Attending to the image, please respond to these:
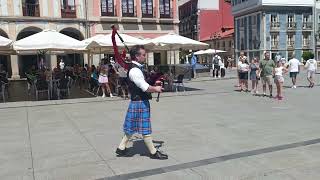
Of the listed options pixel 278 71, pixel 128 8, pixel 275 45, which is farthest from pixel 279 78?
pixel 275 45

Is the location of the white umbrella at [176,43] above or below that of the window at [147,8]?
below

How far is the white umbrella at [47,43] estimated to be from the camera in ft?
47.4

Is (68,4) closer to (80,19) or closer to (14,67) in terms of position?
(80,19)

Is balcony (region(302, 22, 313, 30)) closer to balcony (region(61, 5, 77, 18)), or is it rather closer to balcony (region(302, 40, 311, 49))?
balcony (region(302, 40, 311, 49))

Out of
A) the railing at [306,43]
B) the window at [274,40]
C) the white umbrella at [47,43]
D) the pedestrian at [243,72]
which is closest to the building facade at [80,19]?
the white umbrella at [47,43]

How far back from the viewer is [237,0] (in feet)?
215

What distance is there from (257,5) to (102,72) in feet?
151

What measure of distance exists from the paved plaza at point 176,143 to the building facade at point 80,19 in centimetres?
2128

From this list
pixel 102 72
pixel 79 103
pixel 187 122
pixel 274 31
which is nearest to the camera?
pixel 187 122

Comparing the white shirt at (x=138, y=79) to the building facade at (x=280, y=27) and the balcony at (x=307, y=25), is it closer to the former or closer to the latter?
the building facade at (x=280, y=27)

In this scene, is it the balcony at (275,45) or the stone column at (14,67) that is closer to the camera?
the stone column at (14,67)

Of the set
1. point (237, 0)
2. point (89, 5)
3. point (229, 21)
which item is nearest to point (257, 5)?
point (237, 0)

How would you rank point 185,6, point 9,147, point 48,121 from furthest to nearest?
point 185,6 → point 48,121 → point 9,147

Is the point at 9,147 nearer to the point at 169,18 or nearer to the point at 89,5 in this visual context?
the point at 89,5
